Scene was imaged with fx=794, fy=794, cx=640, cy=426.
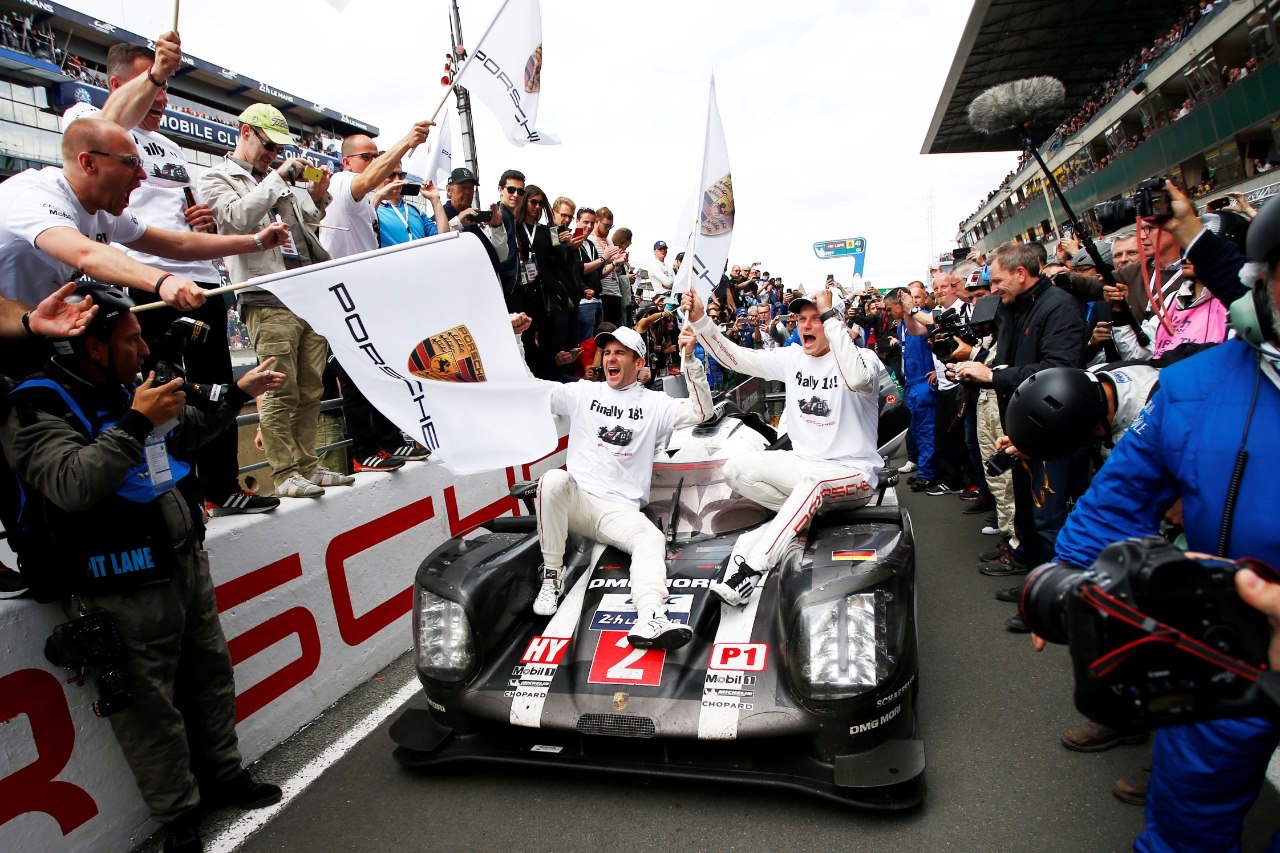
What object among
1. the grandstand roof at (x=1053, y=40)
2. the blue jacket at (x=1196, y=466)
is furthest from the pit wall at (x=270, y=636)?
the grandstand roof at (x=1053, y=40)

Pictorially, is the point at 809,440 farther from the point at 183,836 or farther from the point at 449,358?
the point at 183,836

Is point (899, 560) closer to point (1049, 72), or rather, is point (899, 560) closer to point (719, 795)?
point (719, 795)

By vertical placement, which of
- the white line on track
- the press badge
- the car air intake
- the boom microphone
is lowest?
the white line on track

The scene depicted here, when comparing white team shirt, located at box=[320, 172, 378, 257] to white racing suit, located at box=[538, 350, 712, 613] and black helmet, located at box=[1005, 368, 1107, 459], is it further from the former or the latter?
black helmet, located at box=[1005, 368, 1107, 459]

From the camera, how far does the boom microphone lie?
18.0 ft

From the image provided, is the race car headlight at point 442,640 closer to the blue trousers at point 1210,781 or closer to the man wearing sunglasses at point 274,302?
the man wearing sunglasses at point 274,302

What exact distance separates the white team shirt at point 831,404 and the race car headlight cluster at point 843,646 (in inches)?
60.6

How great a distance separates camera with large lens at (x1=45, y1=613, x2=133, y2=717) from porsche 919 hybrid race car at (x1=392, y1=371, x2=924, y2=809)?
43.8 inches

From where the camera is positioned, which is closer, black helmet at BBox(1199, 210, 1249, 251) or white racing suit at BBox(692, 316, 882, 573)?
black helmet at BBox(1199, 210, 1249, 251)

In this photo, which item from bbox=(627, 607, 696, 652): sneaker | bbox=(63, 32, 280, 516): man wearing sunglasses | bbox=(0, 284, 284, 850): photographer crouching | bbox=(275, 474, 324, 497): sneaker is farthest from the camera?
bbox=(275, 474, 324, 497): sneaker

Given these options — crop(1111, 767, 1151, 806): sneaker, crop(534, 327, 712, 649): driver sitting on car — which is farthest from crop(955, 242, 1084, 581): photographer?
crop(534, 327, 712, 649): driver sitting on car

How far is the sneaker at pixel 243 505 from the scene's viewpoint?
3879 mm

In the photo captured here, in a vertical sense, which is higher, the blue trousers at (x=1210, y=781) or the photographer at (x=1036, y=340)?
the photographer at (x=1036, y=340)

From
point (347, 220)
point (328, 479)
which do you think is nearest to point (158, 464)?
point (328, 479)
